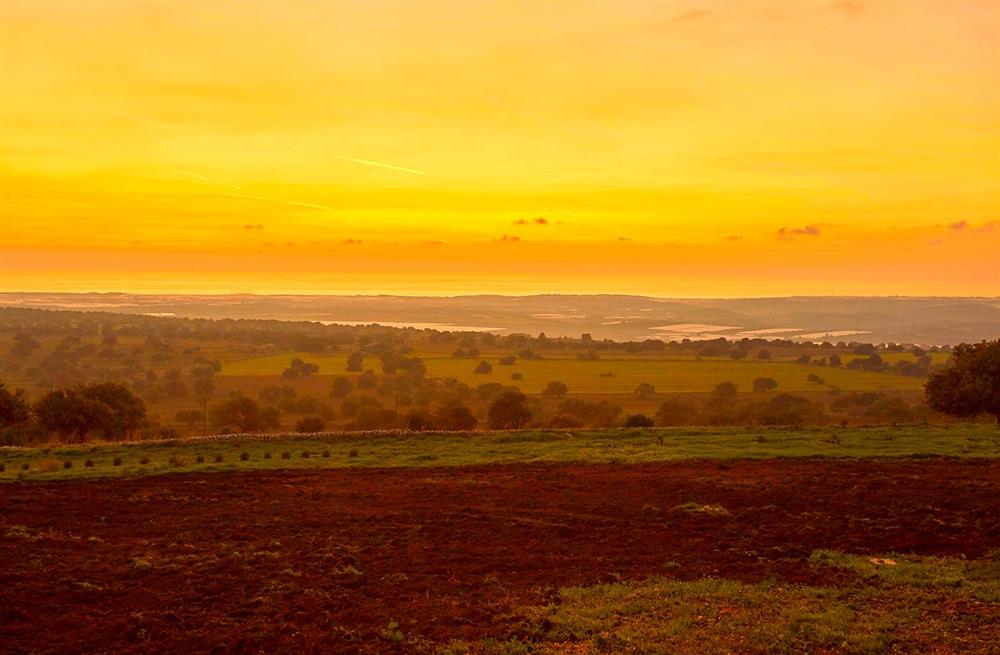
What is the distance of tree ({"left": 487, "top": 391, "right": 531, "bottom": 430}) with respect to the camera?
153 ft

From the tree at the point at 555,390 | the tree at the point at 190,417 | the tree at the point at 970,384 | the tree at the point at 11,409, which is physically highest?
the tree at the point at 970,384

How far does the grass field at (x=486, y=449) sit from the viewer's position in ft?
90.5

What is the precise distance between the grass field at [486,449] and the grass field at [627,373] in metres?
42.4

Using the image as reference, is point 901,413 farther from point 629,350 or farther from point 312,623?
point 629,350

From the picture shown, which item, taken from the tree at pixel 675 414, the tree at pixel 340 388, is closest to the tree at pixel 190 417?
the tree at pixel 340 388

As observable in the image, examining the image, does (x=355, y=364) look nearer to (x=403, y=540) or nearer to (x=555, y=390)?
(x=555, y=390)

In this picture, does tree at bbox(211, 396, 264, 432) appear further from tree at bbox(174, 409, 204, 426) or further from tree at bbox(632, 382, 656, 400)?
tree at bbox(632, 382, 656, 400)

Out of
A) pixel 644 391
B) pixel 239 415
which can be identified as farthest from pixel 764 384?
pixel 239 415

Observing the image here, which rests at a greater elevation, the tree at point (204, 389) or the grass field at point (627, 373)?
the grass field at point (627, 373)

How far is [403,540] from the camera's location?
17.9 meters

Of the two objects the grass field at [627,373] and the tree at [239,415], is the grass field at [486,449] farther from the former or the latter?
the grass field at [627,373]

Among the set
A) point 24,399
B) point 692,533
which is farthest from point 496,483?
point 24,399

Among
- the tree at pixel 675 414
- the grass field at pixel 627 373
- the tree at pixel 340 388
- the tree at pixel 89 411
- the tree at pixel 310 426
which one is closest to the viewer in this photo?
the tree at pixel 89 411

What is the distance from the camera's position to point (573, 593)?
14.1 m
